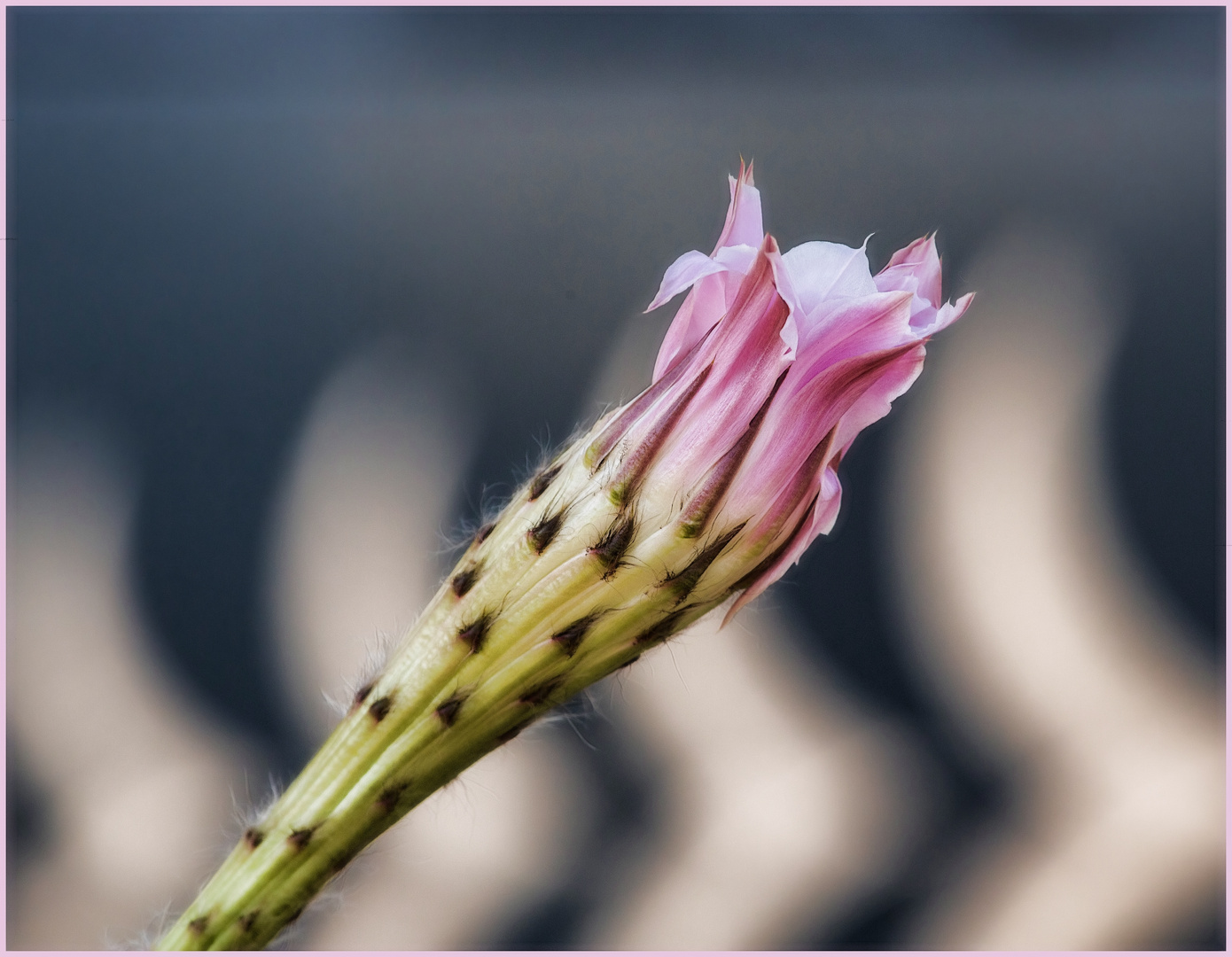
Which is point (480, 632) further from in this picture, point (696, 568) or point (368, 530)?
point (368, 530)

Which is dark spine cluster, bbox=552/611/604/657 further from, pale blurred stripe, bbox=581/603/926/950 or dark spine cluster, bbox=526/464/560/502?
pale blurred stripe, bbox=581/603/926/950

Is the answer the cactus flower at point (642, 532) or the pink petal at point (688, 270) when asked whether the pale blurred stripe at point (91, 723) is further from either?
the pink petal at point (688, 270)

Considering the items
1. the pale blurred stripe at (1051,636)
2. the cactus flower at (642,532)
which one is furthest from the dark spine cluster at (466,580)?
the pale blurred stripe at (1051,636)

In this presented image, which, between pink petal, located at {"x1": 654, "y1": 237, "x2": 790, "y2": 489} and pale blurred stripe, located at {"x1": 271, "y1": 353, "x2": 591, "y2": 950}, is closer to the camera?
pink petal, located at {"x1": 654, "y1": 237, "x2": 790, "y2": 489}

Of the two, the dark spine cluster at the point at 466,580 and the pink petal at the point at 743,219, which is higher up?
the pink petal at the point at 743,219

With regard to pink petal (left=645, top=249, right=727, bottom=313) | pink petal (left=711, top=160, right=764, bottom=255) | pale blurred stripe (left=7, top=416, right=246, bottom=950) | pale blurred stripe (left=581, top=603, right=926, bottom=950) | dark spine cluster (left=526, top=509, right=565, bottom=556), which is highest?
pale blurred stripe (left=7, top=416, right=246, bottom=950)

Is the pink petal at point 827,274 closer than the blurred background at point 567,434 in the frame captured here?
Yes

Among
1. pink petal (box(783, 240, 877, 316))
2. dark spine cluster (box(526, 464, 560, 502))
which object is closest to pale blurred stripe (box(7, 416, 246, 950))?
dark spine cluster (box(526, 464, 560, 502))
